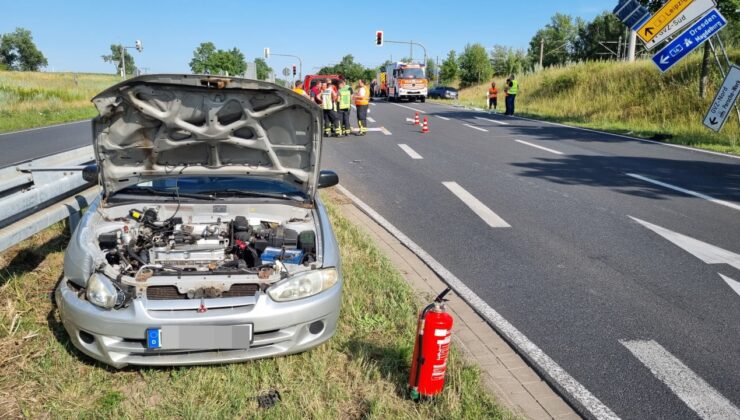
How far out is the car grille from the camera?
332 centimetres

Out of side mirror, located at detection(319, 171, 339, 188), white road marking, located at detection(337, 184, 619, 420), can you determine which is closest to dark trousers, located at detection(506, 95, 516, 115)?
white road marking, located at detection(337, 184, 619, 420)

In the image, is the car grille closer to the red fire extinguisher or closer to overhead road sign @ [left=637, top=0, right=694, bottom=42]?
the red fire extinguisher

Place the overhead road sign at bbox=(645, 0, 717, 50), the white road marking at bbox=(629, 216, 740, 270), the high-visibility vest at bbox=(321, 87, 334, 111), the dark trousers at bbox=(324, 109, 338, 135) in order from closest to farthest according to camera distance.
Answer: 1. the white road marking at bbox=(629, 216, 740, 270)
2. the overhead road sign at bbox=(645, 0, 717, 50)
3. the high-visibility vest at bbox=(321, 87, 334, 111)
4. the dark trousers at bbox=(324, 109, 338, 135)

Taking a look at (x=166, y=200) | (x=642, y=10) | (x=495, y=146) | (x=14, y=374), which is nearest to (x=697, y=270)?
(x=166, y=200)

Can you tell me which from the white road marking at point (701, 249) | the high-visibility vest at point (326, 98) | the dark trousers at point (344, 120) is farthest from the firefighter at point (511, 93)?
the white road marking at point (701, 249)

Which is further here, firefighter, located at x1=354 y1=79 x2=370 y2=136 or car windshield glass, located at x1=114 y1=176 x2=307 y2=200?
firefighter, located at x1=354 y1=79 x2=370 y2=136

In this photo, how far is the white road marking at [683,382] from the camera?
10.5 ft

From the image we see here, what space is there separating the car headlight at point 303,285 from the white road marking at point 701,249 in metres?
4.30

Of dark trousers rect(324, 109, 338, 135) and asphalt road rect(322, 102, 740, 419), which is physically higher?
dark trousers rect(324, 109, 338, 135)

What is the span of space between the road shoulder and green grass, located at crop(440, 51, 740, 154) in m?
11.5

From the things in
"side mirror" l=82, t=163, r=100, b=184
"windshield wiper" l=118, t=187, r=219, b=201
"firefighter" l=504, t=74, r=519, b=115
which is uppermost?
"firefighter" l=504, t=74, r=519, b=115

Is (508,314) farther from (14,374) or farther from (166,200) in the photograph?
(14,374)

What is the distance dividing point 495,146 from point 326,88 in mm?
5820

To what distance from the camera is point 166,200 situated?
437cm
